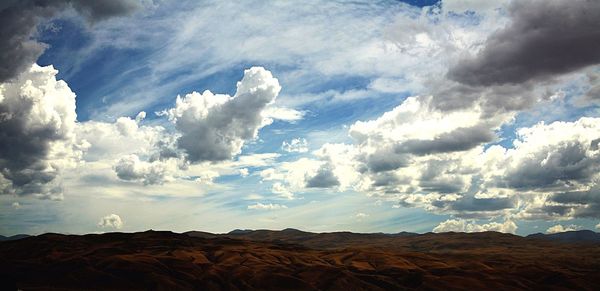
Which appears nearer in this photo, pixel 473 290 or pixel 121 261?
pixel 473 290

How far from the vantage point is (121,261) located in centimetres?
9294

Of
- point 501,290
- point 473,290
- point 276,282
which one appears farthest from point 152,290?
point 501,290

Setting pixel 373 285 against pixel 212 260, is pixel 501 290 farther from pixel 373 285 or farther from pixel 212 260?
pixel 212 260

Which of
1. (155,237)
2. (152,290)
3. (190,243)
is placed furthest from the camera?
(155,237)

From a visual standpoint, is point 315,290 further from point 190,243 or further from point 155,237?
point 155,237

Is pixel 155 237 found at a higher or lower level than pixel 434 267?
higher

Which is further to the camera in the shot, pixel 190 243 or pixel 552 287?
pixel 190 243

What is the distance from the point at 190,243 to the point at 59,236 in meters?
41.3

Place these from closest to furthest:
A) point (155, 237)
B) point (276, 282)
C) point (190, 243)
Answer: point (276, 282) < point (190, 243) < point (155, 237)

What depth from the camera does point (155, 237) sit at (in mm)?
146000

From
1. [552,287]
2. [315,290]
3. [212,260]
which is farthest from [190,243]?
[552,287]

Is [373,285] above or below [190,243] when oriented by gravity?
below

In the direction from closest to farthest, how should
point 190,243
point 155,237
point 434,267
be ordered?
point 434,267, point 190,243, point 155,237

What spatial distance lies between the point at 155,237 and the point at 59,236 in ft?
91.0
